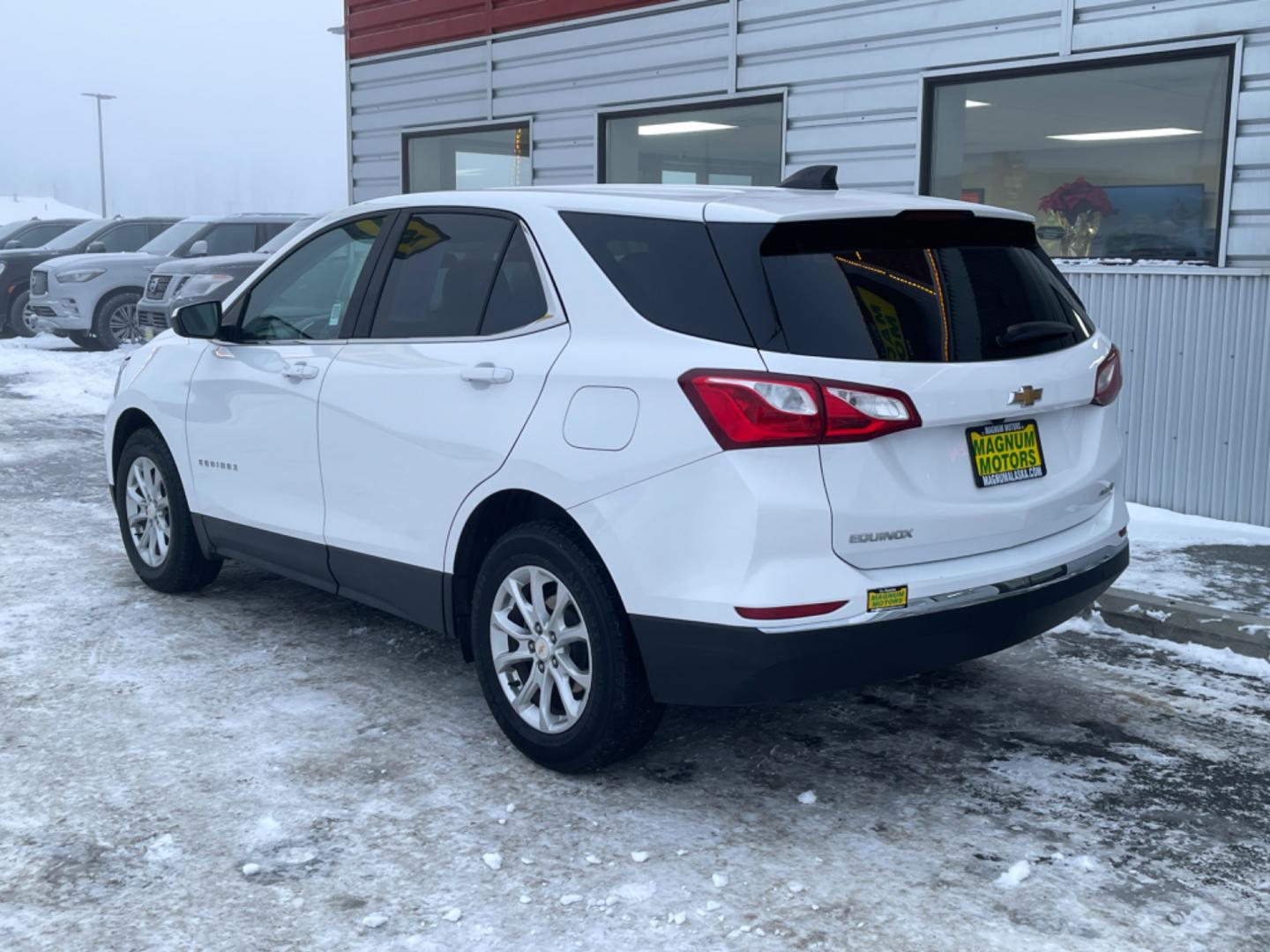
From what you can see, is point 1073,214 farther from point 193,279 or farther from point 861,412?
point 193,279

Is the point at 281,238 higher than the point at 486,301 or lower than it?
higher

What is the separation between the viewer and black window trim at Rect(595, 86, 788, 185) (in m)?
10.3

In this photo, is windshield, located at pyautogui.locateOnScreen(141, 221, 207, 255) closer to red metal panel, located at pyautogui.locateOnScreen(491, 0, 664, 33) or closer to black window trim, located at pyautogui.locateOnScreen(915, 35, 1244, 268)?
red metal panel, located at pyautogui.locateOnScreen(491, 0, 664, 33)

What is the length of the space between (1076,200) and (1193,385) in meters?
1.45

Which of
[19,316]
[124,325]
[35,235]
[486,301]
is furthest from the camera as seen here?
[35,235]

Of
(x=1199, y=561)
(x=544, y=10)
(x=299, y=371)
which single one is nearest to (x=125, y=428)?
(x=299, y=371)

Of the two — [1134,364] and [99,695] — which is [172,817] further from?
[1134,364]

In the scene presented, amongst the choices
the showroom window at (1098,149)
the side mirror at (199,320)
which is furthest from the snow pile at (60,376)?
the showroom window at (1098,149)

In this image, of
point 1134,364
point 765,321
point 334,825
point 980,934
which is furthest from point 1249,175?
point 334,825

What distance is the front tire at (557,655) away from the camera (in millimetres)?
4012

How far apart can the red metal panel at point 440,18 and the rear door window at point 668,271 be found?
759 centimetres

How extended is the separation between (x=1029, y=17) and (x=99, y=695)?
6.85 meters

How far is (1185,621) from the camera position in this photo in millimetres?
5863

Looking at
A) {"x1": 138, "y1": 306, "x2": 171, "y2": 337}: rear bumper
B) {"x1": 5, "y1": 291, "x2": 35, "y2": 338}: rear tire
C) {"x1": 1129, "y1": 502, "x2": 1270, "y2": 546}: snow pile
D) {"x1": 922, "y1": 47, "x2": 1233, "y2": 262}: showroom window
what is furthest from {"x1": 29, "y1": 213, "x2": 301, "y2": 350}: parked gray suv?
{"x1": 1129, "y1": 502, "x2": 1270, "y2": 546}: snow pile
